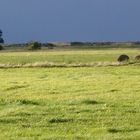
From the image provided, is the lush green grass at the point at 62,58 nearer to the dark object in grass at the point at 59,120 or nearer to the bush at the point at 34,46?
the bush at the point at 34,46

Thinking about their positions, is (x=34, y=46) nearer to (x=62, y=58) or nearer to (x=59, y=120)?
(x=62, y=58)

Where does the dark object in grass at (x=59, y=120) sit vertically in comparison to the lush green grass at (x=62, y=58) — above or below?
above

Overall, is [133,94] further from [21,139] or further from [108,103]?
[21,139]

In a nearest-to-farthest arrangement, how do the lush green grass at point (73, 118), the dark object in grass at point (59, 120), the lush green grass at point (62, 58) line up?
the lush green grass at point (73, 118) < the dark object in grass at point (59, 120) < the lush green grass at point (62, 58)

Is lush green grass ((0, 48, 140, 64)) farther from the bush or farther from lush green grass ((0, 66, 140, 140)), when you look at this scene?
lush green grass ((0, 66, 140, 140))

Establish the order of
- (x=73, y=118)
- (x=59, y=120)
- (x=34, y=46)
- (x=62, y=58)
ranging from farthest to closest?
1. (x=34, y=46)
2. (x=62, y=58)
3. (x=73, y=118)
4. (x=59, y=120)

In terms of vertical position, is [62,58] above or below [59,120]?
below

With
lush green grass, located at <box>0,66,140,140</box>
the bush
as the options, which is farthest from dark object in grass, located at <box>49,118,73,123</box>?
the bush

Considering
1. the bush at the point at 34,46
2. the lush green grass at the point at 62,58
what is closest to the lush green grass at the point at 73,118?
the lush green grass at the point at 62,58

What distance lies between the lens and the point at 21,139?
1080 centimetres

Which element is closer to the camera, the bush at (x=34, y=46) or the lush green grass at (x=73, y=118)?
the lush green grass at (x=73, y=118)

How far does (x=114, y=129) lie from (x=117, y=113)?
91.8 inches

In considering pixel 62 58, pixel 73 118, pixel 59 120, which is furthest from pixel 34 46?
pixel 59 120

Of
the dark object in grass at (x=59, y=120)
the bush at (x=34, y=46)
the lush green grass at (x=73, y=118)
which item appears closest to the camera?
the lush green grass at (x=73, y=118)
